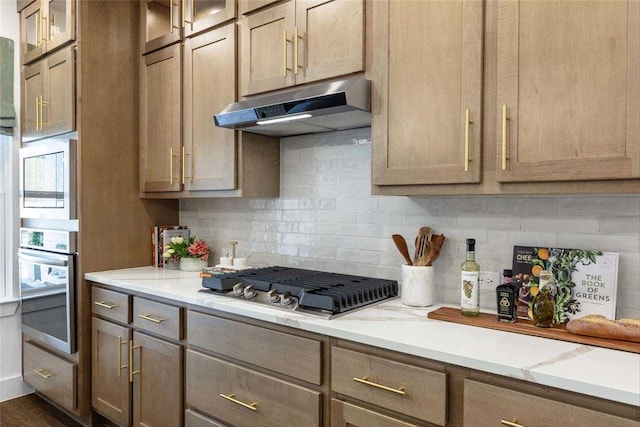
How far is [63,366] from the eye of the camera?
9.47 feet

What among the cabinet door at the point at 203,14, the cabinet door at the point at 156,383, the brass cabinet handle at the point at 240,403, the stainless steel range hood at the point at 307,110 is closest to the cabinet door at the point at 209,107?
the cabinet door at the point at 203,14

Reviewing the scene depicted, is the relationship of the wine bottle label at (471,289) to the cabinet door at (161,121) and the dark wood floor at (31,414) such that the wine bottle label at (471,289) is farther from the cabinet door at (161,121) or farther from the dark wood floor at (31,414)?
the dark wood floor at (31,414)

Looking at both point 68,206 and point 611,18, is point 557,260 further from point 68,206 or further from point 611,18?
point 68,206

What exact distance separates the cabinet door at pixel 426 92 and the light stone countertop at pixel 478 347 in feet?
1.67

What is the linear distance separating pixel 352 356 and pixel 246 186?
47.0 inches

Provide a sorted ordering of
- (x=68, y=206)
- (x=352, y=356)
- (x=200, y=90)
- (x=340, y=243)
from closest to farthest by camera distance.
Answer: (x=352, y=356) < (x=340, y=243) < (x=200, y=90) < (x=68, y=206)

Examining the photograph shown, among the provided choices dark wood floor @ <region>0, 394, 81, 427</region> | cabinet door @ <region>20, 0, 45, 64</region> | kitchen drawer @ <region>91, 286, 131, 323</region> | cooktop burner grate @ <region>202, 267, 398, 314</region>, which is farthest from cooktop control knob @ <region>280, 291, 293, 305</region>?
cabinet door @ <region>20, 0, 45, 64</region>

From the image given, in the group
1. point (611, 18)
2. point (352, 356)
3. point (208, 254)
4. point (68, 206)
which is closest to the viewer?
point (611, 18)

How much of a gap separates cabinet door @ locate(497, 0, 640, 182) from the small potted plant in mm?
1964

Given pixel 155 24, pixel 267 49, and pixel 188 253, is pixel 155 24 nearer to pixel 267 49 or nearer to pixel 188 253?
pixel 267 49

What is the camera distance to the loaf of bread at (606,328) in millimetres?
1378

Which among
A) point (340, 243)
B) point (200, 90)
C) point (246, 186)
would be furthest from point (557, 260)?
point (200, 90)

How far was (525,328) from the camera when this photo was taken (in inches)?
60.8

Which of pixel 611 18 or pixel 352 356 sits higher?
pixel 611 18
